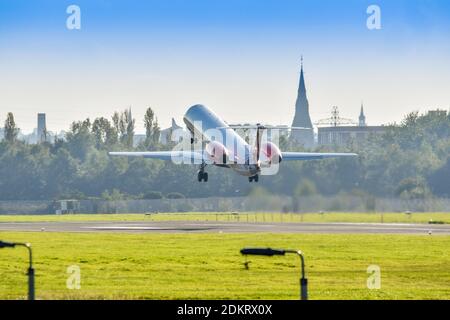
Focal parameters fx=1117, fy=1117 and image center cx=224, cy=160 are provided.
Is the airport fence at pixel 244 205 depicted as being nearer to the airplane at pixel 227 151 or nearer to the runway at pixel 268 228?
the runway at pixel 268 228

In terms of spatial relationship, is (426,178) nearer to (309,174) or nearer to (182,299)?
(309,174)

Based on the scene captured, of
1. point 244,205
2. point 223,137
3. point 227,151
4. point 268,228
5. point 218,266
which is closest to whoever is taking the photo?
point 218,266

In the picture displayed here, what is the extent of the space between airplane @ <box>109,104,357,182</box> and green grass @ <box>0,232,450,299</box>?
18.8 m

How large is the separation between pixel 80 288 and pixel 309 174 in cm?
6214

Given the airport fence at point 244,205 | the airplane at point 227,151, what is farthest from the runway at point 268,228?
the airplane at point 227,151

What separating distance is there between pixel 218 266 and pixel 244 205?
201 ft

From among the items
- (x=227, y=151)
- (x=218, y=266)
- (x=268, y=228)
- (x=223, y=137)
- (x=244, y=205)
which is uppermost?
(x=223, y=137)

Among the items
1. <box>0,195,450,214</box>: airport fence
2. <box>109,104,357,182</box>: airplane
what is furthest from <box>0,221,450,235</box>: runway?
<box>109,104,357,182</box>: airplane

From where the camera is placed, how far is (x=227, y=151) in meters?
117

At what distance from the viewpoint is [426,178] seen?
14825cm

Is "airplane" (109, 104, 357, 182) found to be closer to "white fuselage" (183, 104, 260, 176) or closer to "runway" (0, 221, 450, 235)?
"white fuselage" (183, 104, 260, 176)

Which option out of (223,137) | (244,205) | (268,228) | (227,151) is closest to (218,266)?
(268,228)

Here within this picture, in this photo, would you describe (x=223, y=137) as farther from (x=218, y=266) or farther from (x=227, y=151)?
(x=218, y=266)

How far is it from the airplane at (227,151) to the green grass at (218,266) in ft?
61.7
